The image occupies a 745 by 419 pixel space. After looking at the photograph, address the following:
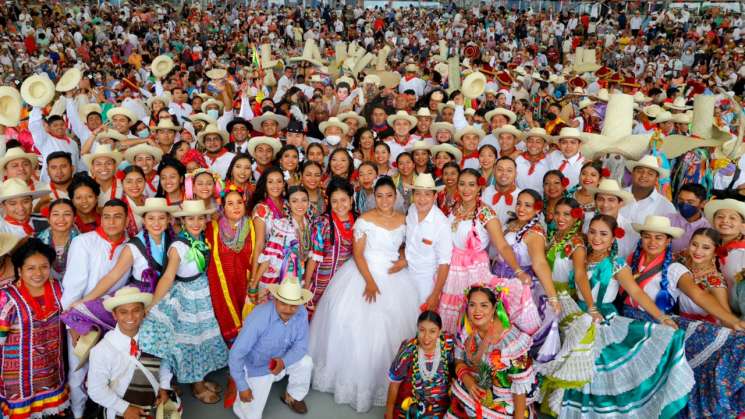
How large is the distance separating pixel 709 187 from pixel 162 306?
5.78 m

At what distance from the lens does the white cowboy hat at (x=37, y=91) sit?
5902 mm

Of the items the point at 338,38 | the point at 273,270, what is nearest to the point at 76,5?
the point at 338,38

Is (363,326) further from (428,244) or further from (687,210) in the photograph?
(687,210)

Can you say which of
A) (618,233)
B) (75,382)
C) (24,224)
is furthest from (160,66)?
(618,233)

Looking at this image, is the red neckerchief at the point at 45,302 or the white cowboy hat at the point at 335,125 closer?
the red neckerchief at the point at 45,302

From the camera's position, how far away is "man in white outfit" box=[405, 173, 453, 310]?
414 cm

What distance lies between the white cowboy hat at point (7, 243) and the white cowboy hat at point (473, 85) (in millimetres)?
5915

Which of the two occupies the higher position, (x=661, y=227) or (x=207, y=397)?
(x=661, y=227)

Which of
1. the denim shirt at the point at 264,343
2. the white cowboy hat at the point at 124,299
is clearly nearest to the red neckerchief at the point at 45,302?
the white cowboy hat at the point at 124,299

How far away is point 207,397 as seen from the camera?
3854 mm

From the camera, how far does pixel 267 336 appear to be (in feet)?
11.6

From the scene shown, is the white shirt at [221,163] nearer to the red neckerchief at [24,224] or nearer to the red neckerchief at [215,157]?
the red neckerchief at [215,157]

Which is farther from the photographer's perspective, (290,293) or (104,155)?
(104,155)

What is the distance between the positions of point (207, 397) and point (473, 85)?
567 centimetres
